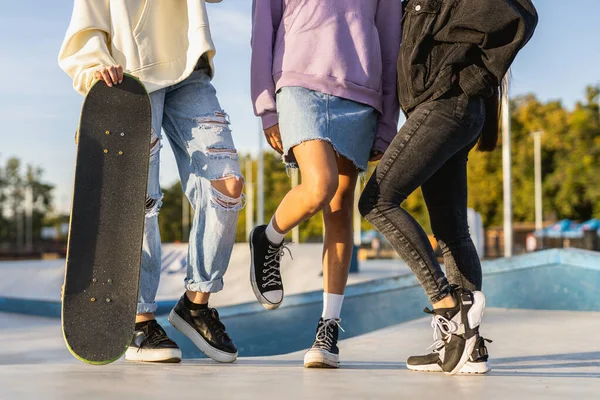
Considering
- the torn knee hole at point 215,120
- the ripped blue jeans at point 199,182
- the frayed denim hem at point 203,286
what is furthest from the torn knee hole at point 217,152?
the frayed denim hem at point 203,286

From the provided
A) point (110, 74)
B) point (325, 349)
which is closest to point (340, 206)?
point (325, 349)

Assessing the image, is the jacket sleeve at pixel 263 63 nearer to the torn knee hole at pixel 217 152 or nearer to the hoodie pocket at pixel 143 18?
the torn knee hole at pixel 217 152

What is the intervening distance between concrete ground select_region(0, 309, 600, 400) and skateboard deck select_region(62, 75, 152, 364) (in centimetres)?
16

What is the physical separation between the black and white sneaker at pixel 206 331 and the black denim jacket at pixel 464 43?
130 cm

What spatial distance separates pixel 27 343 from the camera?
4711mm

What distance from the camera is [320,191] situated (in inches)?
114

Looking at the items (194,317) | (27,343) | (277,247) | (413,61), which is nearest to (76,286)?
(194,317)

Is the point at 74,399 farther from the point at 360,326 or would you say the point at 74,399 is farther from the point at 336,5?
the point at 360,326

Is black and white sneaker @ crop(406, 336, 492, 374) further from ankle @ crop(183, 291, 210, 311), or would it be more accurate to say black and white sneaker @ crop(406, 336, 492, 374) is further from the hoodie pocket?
the hoodie pocket

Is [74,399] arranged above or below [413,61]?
below

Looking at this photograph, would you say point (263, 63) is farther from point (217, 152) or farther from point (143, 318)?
point (143, 318)

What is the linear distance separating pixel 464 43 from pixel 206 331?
165cm

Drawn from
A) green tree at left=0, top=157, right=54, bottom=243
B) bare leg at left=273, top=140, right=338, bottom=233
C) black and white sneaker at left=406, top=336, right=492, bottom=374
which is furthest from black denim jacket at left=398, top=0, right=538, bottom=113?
green tree at left=0, top=157, right=54, bottom=243

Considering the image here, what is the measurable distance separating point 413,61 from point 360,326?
3036 millimetres
